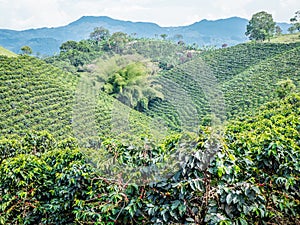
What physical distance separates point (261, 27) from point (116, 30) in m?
24.6

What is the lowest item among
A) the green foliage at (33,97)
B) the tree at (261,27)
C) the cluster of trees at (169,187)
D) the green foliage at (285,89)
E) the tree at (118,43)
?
the green foliage at (33,97)

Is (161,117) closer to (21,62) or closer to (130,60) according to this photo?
(130,60)

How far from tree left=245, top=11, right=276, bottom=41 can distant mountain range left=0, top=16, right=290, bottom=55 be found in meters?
13.2

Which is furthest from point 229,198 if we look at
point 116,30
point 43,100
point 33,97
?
point 116,30

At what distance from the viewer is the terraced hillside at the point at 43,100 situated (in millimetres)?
1415

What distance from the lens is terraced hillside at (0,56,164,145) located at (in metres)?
1.42

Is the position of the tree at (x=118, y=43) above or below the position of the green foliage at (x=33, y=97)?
above

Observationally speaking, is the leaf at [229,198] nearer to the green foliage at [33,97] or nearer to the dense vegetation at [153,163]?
the dense vegetation at [153,163]

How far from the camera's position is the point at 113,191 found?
4.10 feet

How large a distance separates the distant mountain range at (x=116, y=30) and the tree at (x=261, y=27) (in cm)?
1321

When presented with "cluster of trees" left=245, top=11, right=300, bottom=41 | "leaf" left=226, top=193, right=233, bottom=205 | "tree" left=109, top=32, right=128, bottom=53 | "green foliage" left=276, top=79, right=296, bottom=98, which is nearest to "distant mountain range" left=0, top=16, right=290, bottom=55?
"cluster of trees" left=245, top=11, right=300, bottom=41

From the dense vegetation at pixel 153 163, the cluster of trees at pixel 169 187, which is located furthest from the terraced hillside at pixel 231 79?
the cluster of trees at pixel 169 187

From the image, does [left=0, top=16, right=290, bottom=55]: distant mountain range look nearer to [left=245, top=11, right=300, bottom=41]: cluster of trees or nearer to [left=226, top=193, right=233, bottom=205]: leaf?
[left=245, top=11, right=300, bottom=41]: cluster of trees

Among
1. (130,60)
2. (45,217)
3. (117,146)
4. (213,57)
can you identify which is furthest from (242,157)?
(213,57)
